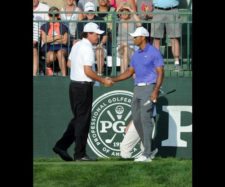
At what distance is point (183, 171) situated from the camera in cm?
1525

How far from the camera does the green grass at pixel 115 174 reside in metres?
14.8

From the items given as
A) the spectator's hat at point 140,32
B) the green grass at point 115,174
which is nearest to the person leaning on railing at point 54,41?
the spectator's hat at point 140,32

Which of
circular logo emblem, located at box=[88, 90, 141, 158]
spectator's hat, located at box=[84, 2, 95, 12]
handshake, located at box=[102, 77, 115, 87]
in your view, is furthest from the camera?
spectator's hat, located at box=[84, 2, 95, 12]

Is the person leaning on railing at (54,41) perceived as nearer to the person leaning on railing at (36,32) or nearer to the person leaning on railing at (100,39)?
the person leaning on railing at (36,32)

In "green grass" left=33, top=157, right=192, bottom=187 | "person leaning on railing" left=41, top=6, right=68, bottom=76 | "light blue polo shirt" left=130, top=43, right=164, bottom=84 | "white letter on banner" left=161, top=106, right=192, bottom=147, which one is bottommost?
"green grass" left=33, top=157, right=192, bottom=187

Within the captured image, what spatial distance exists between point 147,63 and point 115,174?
7.71 ft

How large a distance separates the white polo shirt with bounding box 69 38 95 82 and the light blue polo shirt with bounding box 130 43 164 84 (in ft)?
2.35

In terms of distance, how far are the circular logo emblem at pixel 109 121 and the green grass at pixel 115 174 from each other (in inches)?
90.2

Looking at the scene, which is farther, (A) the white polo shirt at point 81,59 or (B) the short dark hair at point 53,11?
(B) the short dark hair at point 53,11

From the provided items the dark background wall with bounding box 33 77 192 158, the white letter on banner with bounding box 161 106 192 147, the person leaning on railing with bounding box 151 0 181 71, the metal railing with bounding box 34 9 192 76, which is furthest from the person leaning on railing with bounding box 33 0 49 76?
the white letter on banner with bounding box 161 106 192 147

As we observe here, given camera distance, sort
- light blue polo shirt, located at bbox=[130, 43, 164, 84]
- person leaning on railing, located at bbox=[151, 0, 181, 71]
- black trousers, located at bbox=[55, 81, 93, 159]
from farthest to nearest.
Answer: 1. person leaning on railing, located at bbox=[151, 0, 181, 71]
2. black trousers, located at bbox=[55, 81, 93, 159]
3. light blue polo shirt, located at bbox=[130, 43, 164, 84]

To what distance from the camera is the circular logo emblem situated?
1833 cm

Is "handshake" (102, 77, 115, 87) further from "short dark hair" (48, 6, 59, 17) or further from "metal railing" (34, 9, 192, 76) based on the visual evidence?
"short dark hair" (48, 6, 59, 17)
